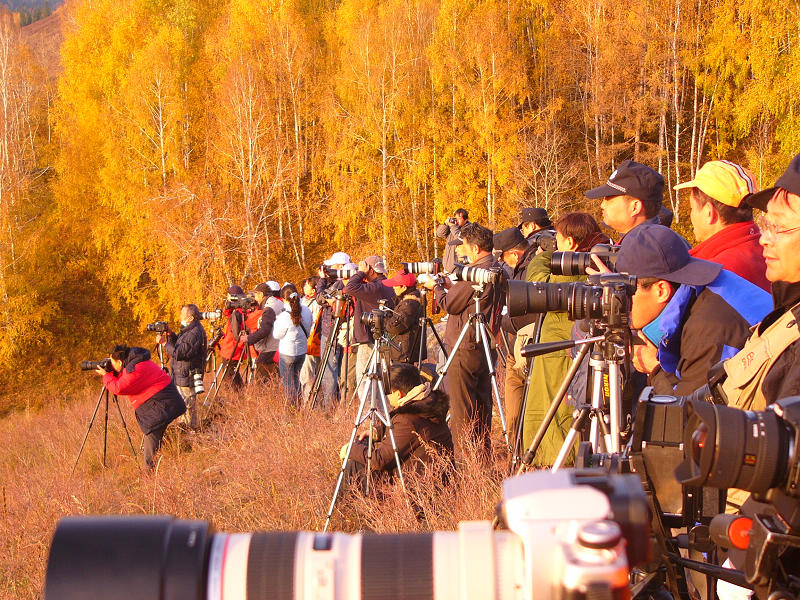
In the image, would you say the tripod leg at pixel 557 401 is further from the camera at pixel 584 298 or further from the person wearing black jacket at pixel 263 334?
the person wearing black jacket at pixel 263 334

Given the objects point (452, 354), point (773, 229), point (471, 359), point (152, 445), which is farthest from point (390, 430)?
point (152, 445)

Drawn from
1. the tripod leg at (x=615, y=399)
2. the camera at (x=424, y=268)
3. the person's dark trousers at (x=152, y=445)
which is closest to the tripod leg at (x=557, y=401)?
the tripod leg at (x=615, y=399)

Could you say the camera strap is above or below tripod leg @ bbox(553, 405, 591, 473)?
above

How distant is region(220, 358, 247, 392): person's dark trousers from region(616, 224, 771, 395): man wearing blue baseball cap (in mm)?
7482

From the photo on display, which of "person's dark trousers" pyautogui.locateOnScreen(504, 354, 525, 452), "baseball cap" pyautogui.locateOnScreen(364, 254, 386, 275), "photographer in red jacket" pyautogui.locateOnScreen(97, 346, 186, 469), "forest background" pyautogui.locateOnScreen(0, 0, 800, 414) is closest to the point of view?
"person's dark trousers" pyautogui.locateOnScreen(504, 354, 525, 452)

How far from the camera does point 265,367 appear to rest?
31.4 ft

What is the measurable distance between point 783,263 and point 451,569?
53.0 inches

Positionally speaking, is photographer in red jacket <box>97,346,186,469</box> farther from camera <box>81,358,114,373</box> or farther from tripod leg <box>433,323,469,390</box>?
tripod leg <box>433,323,469,390</box>

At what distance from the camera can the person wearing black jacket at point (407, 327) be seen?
6246mm

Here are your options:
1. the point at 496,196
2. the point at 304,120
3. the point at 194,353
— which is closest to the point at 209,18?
the point at 304,120

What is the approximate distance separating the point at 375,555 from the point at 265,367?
8.70 m

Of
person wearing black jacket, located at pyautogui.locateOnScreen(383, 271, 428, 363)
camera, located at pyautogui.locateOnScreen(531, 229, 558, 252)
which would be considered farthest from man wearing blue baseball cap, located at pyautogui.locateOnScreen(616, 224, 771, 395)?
person wearing black jacket, located at pyautogui.locateOnScreen(383, 271, 428, 363)

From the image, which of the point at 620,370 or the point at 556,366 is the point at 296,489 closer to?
the point at 556,366

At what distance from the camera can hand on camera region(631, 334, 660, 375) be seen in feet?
9.16
